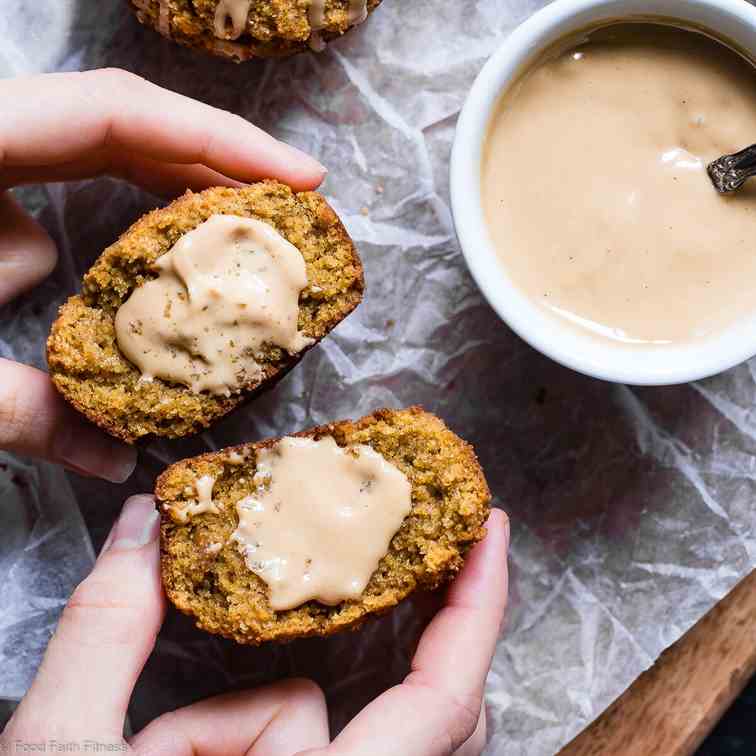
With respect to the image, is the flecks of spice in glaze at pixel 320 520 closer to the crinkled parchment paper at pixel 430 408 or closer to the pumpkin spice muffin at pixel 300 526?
the pumpkin spice muffin at pixel 300 526

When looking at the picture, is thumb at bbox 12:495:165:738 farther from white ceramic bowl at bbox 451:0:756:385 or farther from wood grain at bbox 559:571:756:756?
wood grain at bbox 559:571:756:756

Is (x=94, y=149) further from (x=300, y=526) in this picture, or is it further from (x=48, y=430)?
(x=300, y=526)

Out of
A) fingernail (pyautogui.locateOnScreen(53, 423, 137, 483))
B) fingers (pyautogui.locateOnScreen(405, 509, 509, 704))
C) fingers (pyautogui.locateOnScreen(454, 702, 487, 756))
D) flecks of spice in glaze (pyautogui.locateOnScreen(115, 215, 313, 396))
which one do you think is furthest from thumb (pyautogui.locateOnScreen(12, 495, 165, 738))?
fingers (pyautogui.locateOnScreen(454, 702, 487, 756))

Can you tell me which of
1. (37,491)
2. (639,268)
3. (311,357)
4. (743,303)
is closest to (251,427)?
(311,357)

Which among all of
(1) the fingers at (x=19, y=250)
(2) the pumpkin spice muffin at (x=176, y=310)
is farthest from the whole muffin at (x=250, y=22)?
(1) the fingers at (x=19, y=250)

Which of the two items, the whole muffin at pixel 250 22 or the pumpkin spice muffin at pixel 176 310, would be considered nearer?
the pumpkin spice muffin at pixel 176 310

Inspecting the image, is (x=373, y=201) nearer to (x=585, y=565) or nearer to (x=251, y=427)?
(x=251, y=427)
